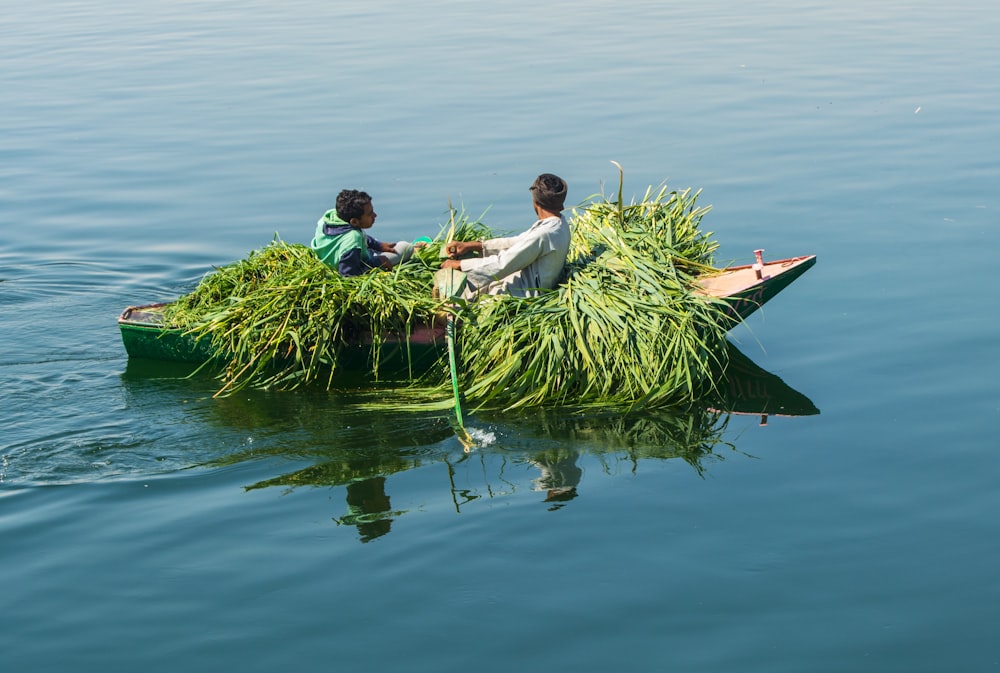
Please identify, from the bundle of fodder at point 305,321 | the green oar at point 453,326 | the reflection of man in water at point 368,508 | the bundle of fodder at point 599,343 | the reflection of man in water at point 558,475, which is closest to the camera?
the reflection of man in water at point 368,508

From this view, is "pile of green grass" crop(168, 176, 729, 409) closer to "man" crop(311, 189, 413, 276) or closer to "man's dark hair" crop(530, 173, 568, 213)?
"man" crop(311, 189, 413, 276)

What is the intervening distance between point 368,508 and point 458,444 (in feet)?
3.00

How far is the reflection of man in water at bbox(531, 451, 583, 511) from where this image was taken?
6.36 metres

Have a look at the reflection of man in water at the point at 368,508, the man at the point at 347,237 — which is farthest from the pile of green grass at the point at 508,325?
the reflection of man in water at the point at 368,508

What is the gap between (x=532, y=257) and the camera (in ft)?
25.7

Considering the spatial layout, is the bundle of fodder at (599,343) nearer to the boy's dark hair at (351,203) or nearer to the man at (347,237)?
the man at (347,237)

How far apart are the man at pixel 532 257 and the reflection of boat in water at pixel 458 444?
100 centimetres

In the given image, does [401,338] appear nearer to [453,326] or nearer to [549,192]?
[453,326]

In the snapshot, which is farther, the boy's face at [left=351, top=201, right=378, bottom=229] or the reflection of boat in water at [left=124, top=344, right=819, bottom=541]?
the boy's face at [left=351, top=201, right=378, bottom=229]

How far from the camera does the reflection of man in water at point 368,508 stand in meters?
6.01

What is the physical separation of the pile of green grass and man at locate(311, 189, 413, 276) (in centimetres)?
14

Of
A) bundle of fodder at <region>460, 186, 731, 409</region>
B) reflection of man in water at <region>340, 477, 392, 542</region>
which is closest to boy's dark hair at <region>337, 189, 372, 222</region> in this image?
bundle of fodder at <region>460, 186, 731, 409</region>

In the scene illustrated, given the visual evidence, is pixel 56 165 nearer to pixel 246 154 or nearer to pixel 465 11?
pixel 246 154

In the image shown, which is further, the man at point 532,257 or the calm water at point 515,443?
the man at point 532,257
